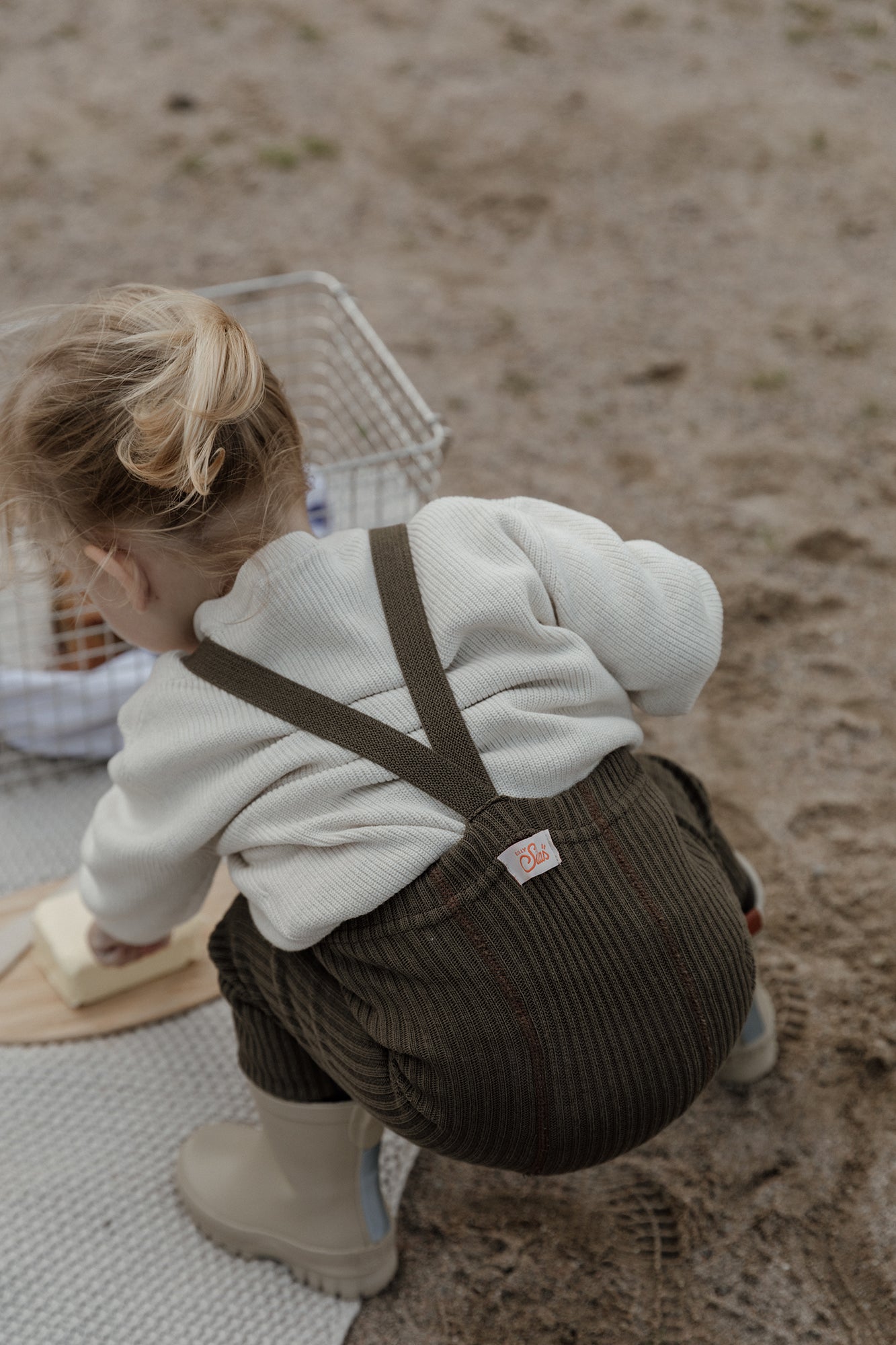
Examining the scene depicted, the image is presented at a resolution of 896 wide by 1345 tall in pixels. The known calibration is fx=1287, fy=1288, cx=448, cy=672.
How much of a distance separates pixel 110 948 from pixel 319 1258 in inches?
11.6

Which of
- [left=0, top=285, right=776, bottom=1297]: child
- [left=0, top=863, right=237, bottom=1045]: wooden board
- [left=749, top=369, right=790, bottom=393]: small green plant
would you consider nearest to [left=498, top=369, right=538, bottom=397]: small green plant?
[left=749, top=369, right=790, bottom=393]: small green plant

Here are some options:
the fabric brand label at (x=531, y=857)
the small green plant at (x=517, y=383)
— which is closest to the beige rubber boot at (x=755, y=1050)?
the fabric brand label at (x=531, y=857)

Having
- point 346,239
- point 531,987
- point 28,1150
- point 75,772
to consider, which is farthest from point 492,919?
point 346,239

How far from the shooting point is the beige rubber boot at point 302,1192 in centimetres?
92

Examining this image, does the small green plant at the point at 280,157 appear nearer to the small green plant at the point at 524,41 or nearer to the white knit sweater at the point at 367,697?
the small green plant at the point at 524,41

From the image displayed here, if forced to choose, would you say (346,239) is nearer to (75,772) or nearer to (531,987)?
(75,772)

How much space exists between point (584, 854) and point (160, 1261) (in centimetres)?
52

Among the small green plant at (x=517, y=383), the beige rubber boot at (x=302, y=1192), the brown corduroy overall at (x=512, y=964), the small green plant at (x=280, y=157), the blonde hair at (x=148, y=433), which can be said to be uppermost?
the blonde hair at (x=148, y=433)

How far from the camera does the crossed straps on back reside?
75 cm

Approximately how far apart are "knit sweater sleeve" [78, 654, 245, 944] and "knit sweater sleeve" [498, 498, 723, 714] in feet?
0.74

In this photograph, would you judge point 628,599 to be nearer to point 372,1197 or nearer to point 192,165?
point 372,1197

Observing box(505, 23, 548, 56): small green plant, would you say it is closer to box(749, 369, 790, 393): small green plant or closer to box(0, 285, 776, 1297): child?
box(749, 369, 790, 393): small green plant

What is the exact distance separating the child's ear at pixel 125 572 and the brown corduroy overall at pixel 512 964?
0.16 feet

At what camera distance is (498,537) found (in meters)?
0.80
